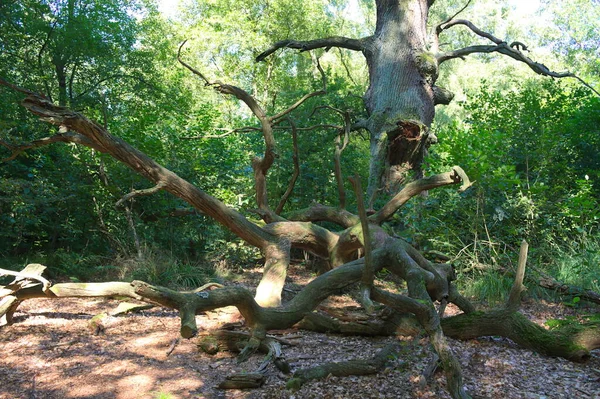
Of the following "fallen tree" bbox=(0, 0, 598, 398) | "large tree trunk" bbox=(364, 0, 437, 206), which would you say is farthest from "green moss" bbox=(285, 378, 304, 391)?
"large tree trunk" bbox=(364, 0, 437, 206)

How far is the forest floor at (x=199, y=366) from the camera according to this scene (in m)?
3.82

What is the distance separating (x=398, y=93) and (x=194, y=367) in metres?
6.41

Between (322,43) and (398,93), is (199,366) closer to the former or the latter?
(398,93)

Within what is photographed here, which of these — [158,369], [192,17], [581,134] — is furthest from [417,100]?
[192,17]

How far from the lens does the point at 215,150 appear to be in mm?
9656

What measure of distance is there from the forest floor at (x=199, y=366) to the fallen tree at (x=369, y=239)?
0.17 metres

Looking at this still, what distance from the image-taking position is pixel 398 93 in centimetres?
895

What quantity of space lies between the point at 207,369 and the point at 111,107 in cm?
1081

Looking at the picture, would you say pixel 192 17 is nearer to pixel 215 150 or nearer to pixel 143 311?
pixel 215 150

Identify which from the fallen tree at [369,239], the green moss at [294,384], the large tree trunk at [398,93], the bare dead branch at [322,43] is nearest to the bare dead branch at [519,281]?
the fallen tree at [369,239]

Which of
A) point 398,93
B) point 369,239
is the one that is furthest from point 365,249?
point 398,93

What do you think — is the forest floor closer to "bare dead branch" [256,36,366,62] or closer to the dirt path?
the dirt path

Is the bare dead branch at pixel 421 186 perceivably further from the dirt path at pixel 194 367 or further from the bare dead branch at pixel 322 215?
the dirt path at pixel 194 367

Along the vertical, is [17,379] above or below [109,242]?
below
